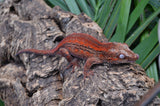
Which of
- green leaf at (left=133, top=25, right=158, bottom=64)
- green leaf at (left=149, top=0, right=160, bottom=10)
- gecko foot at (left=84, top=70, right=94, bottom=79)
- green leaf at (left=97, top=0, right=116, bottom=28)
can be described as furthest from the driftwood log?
green leaf at (left=149, top=0, right=160, bottom=10)

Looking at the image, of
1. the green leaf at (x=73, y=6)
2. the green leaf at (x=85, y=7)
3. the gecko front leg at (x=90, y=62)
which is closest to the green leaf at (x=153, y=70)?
the gecko front leg at (x=90, y=62)

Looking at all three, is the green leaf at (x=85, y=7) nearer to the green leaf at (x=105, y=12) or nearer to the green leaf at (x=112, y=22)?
the green leaf at (x=105, y=12)

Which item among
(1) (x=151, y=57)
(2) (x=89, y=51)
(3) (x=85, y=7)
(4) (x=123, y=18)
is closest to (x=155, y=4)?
(4) (x=123, y=18)

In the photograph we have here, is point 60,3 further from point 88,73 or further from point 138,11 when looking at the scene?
point 88,73

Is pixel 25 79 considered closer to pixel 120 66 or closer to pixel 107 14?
pixel 120 66

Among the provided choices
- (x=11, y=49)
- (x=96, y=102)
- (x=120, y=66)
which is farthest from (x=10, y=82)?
(x=120, y=66)
